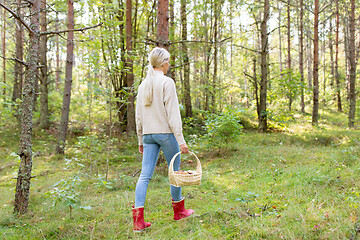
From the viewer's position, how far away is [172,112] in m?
2.83

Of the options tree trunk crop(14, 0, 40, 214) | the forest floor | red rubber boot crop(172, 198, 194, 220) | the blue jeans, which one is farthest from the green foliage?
tree trunk crop(14, 0, 40, 214)

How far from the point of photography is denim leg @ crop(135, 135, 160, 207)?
2.80m

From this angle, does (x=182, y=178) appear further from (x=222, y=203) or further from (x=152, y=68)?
(x=152, y=68)

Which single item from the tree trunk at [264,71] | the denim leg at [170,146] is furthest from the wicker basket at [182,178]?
the tree trunk at [264,71]

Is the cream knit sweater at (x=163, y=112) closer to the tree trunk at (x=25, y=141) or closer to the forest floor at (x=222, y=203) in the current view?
the forest floor at (x=222, y=203)

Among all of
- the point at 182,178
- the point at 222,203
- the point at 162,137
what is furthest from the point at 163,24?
the point at 222,203

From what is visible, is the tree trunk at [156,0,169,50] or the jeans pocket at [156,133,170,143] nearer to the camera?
the jeans pocket at [156,133,170,143]

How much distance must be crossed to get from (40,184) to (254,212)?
457 centimetres

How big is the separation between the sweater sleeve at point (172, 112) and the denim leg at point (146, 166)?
1.06ft

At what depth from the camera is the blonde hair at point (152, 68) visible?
2.88 metres

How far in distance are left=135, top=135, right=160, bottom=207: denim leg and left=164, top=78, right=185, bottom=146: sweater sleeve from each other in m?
0.32

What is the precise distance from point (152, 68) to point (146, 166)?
121 cm

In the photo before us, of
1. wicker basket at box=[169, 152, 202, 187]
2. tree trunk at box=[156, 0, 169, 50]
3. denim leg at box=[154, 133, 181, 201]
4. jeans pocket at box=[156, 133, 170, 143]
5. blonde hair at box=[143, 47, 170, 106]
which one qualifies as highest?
tree trunk at box=[156, 0, 169, 50]

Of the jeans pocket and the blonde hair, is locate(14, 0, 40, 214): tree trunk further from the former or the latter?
the jeans pocket
